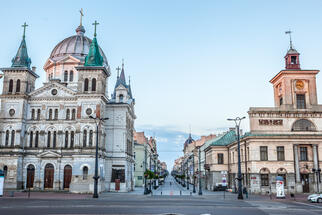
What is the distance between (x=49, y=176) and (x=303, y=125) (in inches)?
1670

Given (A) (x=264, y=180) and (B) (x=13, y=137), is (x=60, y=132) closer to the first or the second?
(B) (x=13, y=137)

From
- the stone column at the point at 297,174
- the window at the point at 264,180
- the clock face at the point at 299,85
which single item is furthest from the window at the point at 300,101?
the window at the point at 264,180

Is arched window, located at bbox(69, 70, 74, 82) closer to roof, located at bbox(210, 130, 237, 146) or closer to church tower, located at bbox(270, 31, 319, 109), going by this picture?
roof, located at bbox(210, 130, 237, 146)

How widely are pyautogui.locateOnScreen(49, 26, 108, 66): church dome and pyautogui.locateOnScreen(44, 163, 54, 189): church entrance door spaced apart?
23.9m

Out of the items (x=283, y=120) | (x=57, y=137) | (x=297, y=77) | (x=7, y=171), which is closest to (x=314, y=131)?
(x=283, y=120)

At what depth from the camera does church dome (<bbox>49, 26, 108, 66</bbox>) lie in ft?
236

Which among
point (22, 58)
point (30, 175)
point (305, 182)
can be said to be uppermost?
point (22, 58)

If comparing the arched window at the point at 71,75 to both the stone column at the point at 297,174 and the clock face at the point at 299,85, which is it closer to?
the clock face at the point at 299,85

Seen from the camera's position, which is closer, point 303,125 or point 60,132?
point 303,125

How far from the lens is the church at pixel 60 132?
56062 millimetres

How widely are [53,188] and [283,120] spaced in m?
39.0

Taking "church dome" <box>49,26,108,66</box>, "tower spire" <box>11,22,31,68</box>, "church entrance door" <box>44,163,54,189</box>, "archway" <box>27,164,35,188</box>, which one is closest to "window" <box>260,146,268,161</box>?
"church entrance door" <box>44,163,54,189</box>

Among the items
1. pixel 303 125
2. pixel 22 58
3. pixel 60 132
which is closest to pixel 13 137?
pixel 60 132

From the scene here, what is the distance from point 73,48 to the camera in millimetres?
72375
